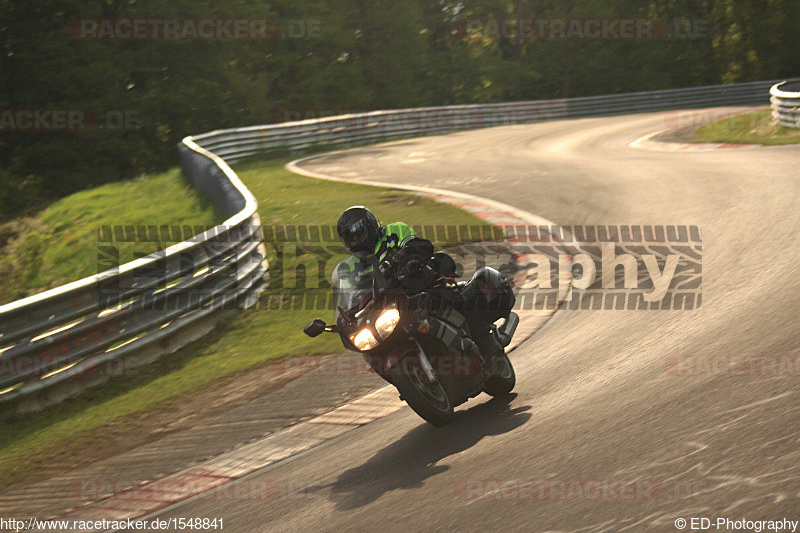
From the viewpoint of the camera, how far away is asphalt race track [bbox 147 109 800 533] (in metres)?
3.99

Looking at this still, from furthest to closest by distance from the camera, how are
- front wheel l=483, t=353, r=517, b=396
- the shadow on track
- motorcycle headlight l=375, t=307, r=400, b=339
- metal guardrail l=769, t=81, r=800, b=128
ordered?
1. metal guardrail l=769, t=81, r=800, b=128
2. front wheel l=483, t=353, r=517, b=396
3. motorcycle headlight l=375, t=307, r=400, b=339
4. the shadow on track

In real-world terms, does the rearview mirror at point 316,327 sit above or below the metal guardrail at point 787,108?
above

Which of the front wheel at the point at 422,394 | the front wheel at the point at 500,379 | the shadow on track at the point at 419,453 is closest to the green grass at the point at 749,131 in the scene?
the front wheel at the point at 500,379

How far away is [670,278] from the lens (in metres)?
9.23

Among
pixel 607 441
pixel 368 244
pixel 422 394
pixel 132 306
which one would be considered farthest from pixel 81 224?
pixel 607 441

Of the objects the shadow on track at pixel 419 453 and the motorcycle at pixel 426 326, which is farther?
the motorcycle at pixel 426 326

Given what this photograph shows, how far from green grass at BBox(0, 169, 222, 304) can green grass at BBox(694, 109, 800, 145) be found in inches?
500

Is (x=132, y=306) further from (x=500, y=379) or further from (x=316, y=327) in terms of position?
(x=500, y=379)

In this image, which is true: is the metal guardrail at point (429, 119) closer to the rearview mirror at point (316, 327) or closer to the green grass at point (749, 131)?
the green grass at point (749, 131)

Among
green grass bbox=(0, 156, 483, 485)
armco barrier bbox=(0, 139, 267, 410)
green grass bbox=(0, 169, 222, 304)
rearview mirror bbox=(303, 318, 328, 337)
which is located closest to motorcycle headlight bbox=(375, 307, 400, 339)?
rearview mirror bbox=(303, 318, 328, 337)

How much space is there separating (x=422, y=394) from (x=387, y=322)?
639 mm

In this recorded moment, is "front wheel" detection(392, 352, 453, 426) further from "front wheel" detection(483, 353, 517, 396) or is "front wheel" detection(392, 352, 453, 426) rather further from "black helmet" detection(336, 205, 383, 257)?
"black helmet" detection(336, 205, 383, 257)

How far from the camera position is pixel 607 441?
487 cm

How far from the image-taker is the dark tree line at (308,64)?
121ft
